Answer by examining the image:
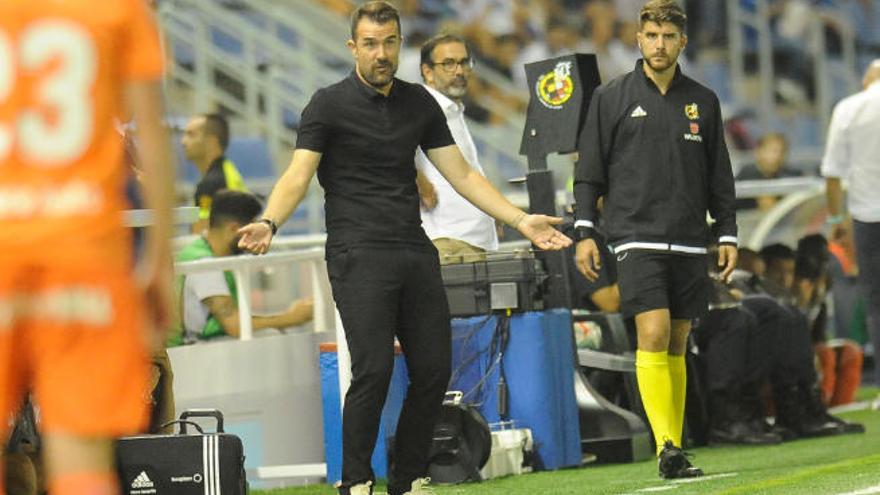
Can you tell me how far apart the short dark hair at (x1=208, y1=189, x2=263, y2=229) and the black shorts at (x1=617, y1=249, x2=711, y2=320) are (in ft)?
6.59

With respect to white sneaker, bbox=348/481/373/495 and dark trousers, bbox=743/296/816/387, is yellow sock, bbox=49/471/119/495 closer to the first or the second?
white sneaker, bbox=348/481/373/495

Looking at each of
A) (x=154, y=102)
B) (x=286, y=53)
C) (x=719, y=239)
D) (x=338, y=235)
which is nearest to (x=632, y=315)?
(x=719, y=239)

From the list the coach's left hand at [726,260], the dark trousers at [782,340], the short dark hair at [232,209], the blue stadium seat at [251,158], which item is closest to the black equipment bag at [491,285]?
the coach's left hand at [726,260]

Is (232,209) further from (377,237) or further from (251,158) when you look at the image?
(251,158)

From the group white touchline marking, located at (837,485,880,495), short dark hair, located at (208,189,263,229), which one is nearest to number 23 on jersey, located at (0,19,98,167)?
white touchline marking, located at (837,485,880,495)

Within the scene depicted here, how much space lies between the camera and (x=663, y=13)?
819 centimetres

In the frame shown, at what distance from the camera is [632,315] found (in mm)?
8156

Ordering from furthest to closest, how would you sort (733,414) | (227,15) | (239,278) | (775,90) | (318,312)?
(775,90), (227,15), (733,414), (318,312), (239,278)

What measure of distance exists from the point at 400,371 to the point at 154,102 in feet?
16.2

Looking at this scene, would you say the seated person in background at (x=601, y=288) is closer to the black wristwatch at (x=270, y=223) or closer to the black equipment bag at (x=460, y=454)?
the black equipment bag at (x=460, y=454)

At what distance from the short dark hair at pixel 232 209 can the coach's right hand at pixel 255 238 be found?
2927mm

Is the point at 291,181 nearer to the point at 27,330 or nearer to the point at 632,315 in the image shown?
the point at 632,315

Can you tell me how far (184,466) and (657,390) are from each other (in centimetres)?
234

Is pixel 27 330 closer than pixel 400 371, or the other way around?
pixel 27 330
